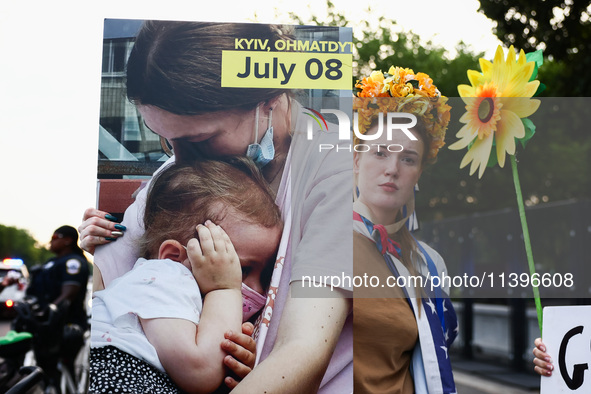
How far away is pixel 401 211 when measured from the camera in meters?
2.85

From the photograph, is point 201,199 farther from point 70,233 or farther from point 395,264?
point 70,233

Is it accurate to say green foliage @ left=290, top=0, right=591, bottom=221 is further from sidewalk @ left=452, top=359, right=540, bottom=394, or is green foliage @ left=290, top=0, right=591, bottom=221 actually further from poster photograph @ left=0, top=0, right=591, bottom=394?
sidewalk @ left=452, top=359, right=540, bottom=394

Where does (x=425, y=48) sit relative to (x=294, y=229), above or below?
above

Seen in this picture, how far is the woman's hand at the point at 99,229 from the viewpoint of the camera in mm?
2520

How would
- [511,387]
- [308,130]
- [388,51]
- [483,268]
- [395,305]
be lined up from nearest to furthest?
[308,130] < [395,305] < [483,268] < [511,387] < [388,51]

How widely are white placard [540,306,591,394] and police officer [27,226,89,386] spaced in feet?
13.9

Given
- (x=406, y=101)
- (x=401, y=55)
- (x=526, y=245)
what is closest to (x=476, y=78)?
(x=406, y=101)

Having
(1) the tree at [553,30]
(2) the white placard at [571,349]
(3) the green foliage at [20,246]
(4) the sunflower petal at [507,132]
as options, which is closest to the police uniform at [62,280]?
(4) the sunflower petal at [507,132]

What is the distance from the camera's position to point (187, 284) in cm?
249

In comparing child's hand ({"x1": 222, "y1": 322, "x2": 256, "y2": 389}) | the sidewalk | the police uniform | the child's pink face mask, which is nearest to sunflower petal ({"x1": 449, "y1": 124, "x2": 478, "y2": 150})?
the child's pink face mask

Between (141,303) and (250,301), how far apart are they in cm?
40

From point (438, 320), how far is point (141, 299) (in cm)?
124

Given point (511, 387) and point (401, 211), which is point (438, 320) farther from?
point (511, 387)

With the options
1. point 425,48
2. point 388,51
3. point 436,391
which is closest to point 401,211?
point 436,391
